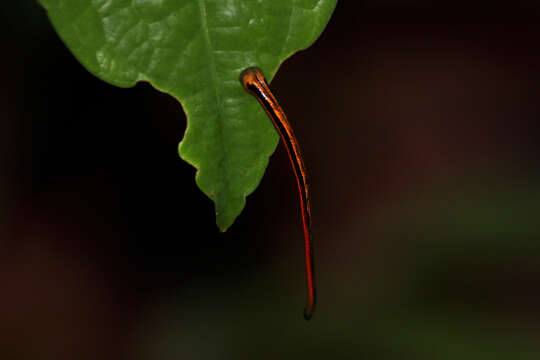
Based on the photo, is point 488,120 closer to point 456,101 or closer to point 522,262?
point 456,101

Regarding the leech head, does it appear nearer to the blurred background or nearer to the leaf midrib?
the leaf midrib

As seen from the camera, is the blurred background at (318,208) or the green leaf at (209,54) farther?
the blurred background at (318,208)

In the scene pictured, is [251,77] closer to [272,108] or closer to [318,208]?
[272,108]

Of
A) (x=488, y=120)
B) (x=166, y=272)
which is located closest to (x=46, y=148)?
(x=166, y=272)

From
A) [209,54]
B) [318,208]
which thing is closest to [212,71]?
[209,54]

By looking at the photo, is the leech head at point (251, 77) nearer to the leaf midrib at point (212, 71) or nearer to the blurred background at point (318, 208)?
the leaf midrib at point (212, 71)

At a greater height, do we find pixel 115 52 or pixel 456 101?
pixel 456 101

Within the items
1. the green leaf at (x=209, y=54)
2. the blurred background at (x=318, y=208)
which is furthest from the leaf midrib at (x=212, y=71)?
the blurred background at (x=318, y=208)
